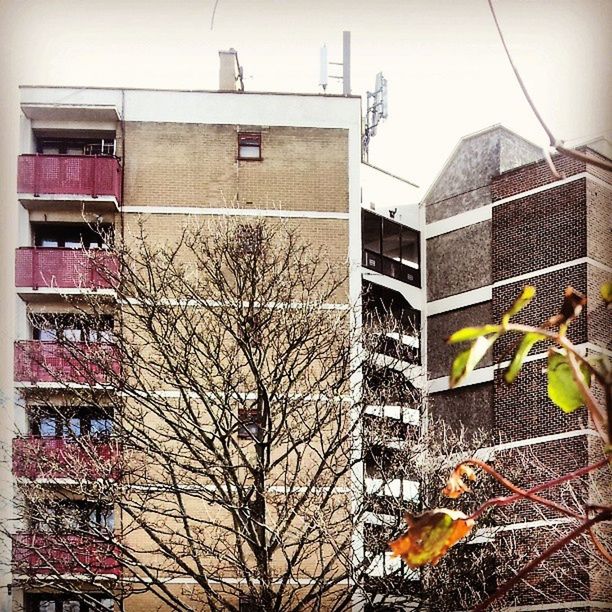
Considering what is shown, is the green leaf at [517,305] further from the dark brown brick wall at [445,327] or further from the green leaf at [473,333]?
the dark brown brick wall at [445,327]

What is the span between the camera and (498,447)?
53.3ft

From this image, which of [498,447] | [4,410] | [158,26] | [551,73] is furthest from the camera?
[498,447]

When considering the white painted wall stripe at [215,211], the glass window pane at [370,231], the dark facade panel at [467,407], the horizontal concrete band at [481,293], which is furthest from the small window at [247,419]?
the glass window pane at [370,231]

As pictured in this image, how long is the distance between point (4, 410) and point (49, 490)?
254 centimetres

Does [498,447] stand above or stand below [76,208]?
below

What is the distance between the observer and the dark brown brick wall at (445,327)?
18.1 metres

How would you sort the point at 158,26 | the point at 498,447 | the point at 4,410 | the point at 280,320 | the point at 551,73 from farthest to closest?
the point at 498,447 → the point at 4,410 → the point at 280,320 → the point at 551,73 → the point at 158,26

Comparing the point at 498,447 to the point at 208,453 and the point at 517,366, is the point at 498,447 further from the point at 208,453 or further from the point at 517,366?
the point at 517,366

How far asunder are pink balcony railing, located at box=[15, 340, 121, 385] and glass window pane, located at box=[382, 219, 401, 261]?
563 centimetres

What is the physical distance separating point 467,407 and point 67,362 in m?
6.61

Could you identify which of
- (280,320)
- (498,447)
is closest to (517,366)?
(280,320)

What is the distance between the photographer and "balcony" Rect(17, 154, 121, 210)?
631 inches

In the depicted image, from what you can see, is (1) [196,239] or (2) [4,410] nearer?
(1) [196,239]

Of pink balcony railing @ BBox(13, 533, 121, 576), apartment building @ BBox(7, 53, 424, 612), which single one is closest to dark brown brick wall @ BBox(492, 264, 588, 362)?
apartment building @ BBox(7, 53, 424, 612)
